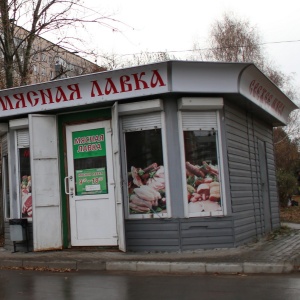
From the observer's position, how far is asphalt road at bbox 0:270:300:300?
602 centimetres

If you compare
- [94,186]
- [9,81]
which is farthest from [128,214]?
[9,81]

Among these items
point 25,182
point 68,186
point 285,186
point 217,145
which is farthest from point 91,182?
point 285,186

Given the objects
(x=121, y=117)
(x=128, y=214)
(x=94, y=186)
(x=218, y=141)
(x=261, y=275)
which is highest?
(x=121, y=117)

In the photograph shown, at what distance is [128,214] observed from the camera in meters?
9.53

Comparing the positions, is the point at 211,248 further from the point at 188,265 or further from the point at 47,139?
the point at 47,139

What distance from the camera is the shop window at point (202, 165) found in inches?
364

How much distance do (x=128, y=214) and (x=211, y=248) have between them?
6.01ft

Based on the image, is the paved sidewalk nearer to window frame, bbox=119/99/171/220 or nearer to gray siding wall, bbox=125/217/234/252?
gray siding wall, bbox=125/217/234/252

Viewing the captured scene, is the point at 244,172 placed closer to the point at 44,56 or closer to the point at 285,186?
the point at 44,56

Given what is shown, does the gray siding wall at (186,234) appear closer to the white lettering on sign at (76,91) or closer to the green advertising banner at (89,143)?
the green advertising banner at (89,143)

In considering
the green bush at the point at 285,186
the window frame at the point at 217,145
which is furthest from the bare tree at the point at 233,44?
the window frame at the point at 217,145

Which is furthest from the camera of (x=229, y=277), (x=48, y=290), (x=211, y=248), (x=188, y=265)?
(x=211, y=248)

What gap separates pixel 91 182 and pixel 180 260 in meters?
2.87

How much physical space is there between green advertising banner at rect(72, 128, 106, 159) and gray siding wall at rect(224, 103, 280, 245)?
8.89 feet
